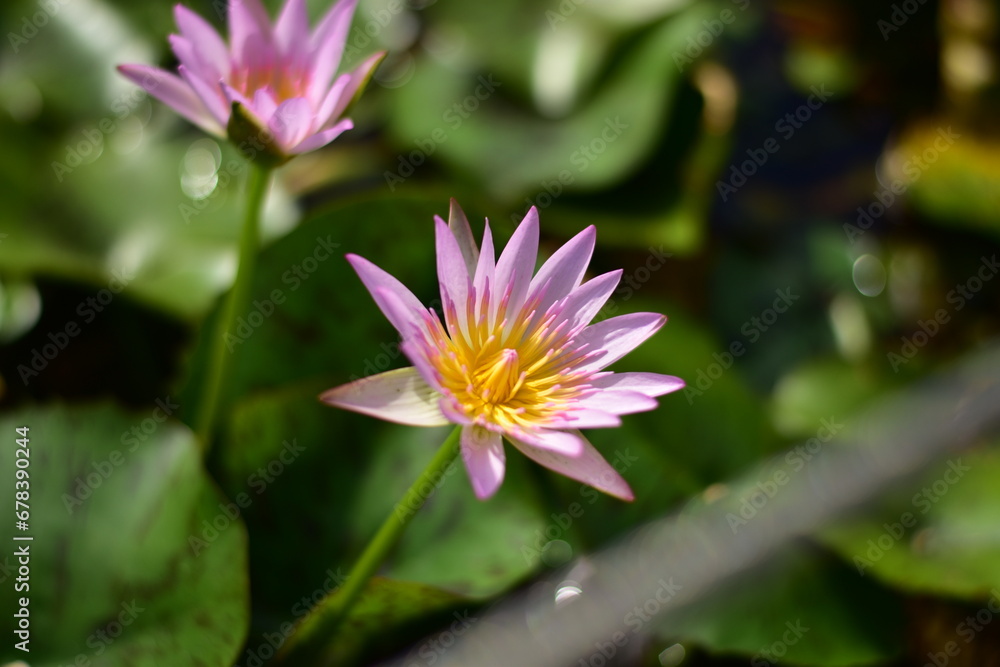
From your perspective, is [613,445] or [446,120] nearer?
[613,445]

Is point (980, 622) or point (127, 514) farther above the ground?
point (127, 514)

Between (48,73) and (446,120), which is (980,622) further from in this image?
(48,73)

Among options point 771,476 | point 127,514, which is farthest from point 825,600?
point 127,514
